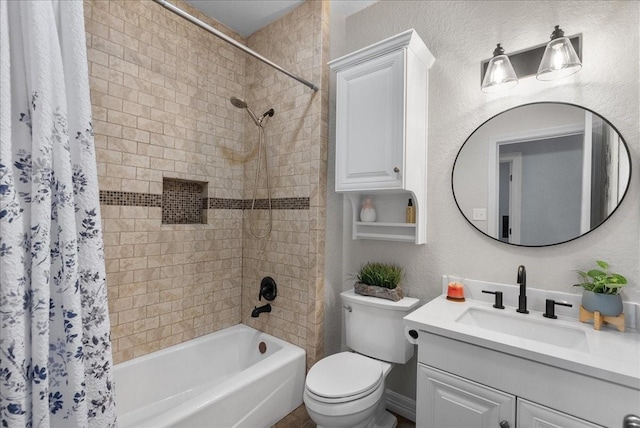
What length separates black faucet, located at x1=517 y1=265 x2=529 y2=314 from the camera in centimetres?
146

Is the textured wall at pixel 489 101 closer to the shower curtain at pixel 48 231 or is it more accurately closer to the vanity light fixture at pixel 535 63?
the vanity light fixture at pixel 535 63

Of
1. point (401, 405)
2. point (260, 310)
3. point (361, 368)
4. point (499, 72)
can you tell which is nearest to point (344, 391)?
point (361, 368)

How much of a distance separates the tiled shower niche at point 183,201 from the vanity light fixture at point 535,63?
6.48 feet

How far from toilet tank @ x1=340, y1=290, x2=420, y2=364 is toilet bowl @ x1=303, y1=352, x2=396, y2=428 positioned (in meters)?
0.09

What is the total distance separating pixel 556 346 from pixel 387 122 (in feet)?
4.25

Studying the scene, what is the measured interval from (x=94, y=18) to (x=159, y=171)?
0.89 metres

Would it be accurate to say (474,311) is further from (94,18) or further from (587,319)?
(94,18)

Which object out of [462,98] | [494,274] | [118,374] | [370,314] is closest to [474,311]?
[494,274]

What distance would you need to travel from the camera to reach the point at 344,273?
228 cm

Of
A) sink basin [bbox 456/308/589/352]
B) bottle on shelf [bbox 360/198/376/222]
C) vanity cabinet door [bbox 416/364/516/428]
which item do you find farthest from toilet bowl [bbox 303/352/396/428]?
bottle on shelf [bbox 360/198/376/222]

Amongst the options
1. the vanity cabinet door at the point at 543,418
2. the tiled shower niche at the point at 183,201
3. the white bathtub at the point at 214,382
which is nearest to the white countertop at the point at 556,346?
the vanity cabinet door at the point at 543,418

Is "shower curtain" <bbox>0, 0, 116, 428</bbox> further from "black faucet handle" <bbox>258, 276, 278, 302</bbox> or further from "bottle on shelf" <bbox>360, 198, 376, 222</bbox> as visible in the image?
"bottle on shelf" <bbox>360, 198, 376, 222</bbox>

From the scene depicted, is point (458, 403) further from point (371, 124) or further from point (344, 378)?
point (371, 124)

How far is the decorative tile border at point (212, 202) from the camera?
1.77 m
